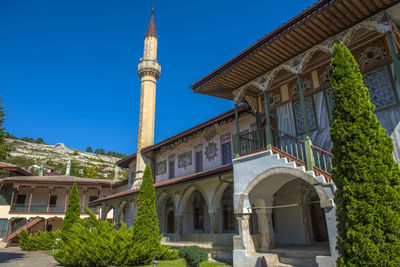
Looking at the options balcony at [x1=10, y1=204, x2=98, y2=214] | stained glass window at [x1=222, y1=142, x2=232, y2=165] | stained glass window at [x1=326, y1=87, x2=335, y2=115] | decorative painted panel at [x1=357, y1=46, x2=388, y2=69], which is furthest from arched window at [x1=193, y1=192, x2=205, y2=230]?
balcony at [x1=10, y1=204, x2=98, y2=214]

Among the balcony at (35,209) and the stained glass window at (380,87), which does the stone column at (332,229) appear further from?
the balcony at (35,209)

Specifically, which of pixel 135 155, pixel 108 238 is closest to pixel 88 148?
pixel 135 155

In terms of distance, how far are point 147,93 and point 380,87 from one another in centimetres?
1682

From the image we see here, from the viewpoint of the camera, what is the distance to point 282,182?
30.3 feet

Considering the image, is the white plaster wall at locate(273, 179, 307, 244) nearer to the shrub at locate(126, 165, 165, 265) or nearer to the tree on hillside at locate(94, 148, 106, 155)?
the shrub at locate(126, 165, 165, 265)

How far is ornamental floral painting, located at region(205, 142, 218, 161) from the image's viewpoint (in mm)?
14484

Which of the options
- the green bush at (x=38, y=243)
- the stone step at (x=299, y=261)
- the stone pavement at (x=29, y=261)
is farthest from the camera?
the green bush at (x=38, y=243)

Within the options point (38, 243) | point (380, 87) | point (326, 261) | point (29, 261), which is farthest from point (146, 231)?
point (38, 243)

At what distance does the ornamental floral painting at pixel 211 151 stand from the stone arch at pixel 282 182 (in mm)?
5438

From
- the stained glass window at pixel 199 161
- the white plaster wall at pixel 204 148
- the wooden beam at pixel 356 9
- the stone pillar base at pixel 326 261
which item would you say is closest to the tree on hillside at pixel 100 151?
the white plaster wall at pixel 204 148

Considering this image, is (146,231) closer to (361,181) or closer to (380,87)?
(361,181)

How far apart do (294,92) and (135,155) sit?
14.4 m

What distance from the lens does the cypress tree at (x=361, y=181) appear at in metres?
4.48

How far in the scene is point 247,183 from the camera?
29.0 feet
